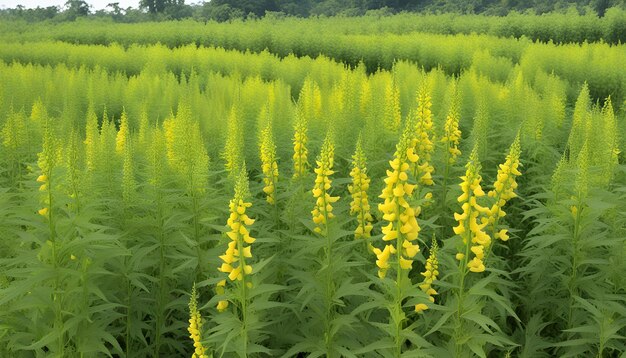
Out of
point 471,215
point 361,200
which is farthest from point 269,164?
point 471,215

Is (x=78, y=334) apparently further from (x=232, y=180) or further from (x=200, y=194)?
(x=232, y=180)

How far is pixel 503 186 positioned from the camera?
3398mm

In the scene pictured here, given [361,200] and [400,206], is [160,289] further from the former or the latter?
[400,206]

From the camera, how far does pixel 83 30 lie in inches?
907

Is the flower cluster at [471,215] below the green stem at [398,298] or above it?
above

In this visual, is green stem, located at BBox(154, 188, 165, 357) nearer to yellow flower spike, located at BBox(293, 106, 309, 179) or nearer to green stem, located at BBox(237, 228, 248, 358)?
green stem, located at BBox(237, 228, 248, 358)

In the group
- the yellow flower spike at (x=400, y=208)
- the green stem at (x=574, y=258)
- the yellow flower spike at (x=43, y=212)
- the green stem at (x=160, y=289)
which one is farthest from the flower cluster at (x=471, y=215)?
the yellow flower spike at (x=43, y=212)

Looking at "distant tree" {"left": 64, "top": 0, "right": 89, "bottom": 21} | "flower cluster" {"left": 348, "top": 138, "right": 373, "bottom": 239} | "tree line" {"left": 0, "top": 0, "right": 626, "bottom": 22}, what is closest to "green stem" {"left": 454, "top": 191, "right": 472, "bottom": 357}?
"flower cluster" {"left": 348, "top": 138, "right": 373, "bottom": 239}

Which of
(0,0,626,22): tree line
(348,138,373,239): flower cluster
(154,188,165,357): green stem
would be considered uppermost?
(0,0,626,22): tree line

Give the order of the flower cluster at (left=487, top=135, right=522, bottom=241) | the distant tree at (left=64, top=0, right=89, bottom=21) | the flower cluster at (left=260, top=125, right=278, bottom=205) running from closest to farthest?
the flower cluster at (left=487, top=135, right=522, bottom=241) → the flower cluster at (left=260, top=125, right=278, bottom=205) → the distant tree at (left=64, top=0, right=89, bottom=21)

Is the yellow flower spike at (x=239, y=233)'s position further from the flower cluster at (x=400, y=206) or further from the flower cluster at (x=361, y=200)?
the flower cluster at (x=361, y=200)

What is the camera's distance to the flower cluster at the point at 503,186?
321 centimetres

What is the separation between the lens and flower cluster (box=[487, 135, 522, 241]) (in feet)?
10.5

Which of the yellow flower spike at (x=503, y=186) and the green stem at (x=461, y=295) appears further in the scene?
the yellow flower spike at (x=503, y=186)
